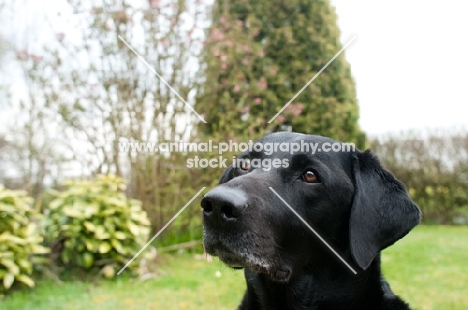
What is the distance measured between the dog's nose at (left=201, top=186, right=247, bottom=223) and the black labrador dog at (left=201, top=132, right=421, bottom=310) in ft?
0.39

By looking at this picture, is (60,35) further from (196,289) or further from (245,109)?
(196,289)

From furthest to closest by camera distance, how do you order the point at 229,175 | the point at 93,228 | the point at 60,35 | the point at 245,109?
1. the point at 245,109
2. the point at 60,35
3. the point at 93,228
4. the point at 229,175

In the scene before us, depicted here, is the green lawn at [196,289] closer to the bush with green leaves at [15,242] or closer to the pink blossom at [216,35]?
the bush with green leaves at [15,242]

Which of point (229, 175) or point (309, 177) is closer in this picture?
point (309, 177)

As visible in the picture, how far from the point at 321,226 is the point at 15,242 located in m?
3.77

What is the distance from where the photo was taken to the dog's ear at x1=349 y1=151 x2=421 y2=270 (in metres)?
2.38

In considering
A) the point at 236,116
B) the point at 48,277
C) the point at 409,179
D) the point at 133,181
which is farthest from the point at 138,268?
the point at 409,179

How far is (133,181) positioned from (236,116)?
2.25 meters

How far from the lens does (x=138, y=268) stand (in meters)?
5.84

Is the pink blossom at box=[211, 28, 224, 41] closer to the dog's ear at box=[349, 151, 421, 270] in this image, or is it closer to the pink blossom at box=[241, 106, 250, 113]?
the pink blossom at box=[241, 106, 250, 113]

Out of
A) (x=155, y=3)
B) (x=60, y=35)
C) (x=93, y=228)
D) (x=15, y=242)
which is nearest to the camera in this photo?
(x=15, y=242)

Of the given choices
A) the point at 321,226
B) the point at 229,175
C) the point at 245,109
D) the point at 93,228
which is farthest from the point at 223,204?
the point at 245,109

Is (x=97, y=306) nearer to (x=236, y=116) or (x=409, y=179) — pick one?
(x=236, y=116)

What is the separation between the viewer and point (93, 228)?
5570 millimetres
